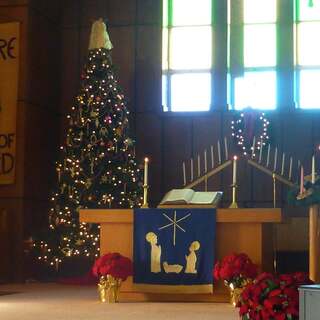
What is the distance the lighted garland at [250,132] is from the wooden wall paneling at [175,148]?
2.42 feet

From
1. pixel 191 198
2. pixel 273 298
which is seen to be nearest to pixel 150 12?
pixel 191 198

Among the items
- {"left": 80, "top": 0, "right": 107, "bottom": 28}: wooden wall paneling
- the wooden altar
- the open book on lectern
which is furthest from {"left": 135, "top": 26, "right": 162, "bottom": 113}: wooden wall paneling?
the wooden altar

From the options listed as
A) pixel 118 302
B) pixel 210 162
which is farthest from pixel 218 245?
pixel 210 162

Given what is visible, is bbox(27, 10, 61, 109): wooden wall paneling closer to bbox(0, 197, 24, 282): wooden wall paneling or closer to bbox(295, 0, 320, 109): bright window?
bbox(0, 197, 24, 282): wooden wall paneling

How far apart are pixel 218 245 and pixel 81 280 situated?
13.1ft

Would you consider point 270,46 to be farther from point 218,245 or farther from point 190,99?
point 218,245

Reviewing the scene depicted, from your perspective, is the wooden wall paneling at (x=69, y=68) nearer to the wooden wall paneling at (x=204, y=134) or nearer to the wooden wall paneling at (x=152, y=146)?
the wooden wall paneling at (x=152, y=146)

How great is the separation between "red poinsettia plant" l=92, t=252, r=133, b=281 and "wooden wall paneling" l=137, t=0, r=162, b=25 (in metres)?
5.85

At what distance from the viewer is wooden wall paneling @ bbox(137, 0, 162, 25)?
1287cm

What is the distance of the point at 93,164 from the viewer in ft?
37.5

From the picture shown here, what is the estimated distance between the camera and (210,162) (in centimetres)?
1255

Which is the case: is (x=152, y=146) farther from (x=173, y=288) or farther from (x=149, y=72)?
(x=173, y=288)

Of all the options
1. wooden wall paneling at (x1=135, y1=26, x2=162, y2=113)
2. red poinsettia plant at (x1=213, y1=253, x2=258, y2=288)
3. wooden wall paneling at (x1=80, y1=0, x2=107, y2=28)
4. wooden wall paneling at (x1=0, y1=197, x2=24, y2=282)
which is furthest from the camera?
wooden wall paneling at (x1=80, y1=0, x2=107, y2=28)

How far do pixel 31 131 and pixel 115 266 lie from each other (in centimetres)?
478
